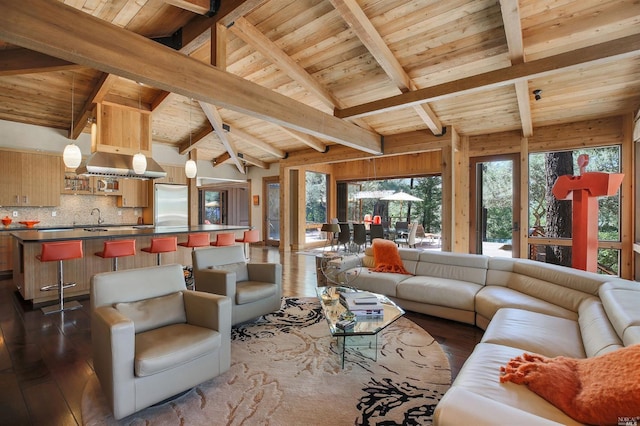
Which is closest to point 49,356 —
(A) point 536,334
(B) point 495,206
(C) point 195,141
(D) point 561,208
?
(A) point 536,334

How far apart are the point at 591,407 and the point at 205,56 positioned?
5685mm

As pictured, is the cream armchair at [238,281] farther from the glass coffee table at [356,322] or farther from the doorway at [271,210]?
the doorway at [271,210]

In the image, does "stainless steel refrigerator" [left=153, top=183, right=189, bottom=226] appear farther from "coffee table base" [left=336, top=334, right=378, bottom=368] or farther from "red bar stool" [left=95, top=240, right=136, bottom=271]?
"coffee table base" [left=336, top=334, right=378, bottom=368]

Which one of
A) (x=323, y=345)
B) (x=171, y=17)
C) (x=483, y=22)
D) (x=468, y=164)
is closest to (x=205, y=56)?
(x=171, y=17)

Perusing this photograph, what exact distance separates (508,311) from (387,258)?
1.83 metres

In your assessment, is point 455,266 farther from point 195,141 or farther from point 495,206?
point 195,141

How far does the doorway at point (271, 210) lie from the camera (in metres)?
10.2

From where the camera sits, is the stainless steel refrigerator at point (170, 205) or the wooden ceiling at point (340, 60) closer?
the wooden ceiling at point (340, 60)

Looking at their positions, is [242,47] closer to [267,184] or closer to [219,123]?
[219,123]

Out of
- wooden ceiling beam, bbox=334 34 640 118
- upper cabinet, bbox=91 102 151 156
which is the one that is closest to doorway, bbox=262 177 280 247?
upper cabinet, bbox=91 102 151 156

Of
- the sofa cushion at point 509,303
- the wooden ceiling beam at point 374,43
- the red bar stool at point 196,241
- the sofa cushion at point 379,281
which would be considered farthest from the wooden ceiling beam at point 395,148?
the red bar stool at point 196,241

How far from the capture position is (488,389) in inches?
59.2

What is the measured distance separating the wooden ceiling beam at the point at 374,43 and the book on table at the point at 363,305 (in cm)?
297

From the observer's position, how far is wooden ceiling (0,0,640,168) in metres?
2.80
